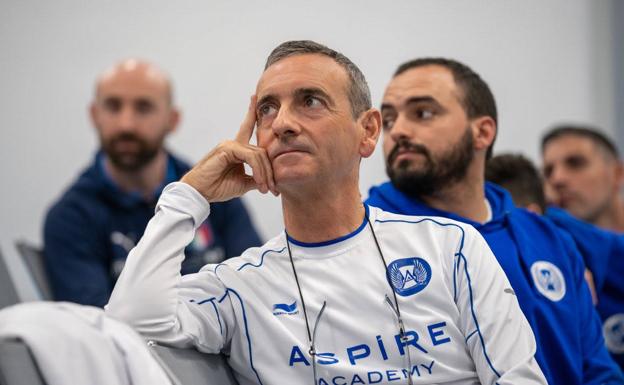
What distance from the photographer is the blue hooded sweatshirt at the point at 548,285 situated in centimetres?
181

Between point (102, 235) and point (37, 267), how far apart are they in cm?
24

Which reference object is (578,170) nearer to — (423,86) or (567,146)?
(567,146)

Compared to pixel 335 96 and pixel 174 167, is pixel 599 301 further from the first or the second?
pixel 174 167

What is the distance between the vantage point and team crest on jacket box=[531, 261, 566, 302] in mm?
1851

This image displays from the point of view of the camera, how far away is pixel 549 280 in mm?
1878

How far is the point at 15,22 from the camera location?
11.5 ft

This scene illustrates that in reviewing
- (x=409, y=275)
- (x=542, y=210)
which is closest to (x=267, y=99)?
(x=409, y=275)

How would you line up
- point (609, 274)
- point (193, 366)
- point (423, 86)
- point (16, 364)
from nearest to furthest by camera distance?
point (16, 364) < point (193, 366) < point (423, 86) < point (609, 274)

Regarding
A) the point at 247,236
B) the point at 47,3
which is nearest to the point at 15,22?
the point at 47,3

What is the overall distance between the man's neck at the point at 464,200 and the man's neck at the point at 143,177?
4.21ft

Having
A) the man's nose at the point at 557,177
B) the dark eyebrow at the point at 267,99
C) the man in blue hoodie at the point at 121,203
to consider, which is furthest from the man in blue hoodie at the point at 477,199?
the man's nose at the point at 557,177

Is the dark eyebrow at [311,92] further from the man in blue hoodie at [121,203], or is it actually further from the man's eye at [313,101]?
the man in blue hoodie at [121,203]

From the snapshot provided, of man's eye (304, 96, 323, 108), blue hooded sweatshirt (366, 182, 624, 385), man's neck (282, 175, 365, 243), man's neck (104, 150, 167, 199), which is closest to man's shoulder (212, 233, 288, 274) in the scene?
man's neck (282, 175, 365, 243)

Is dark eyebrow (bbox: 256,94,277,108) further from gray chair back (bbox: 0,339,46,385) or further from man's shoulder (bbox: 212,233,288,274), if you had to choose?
gray chair back (bbox: 0,339,46,385)
